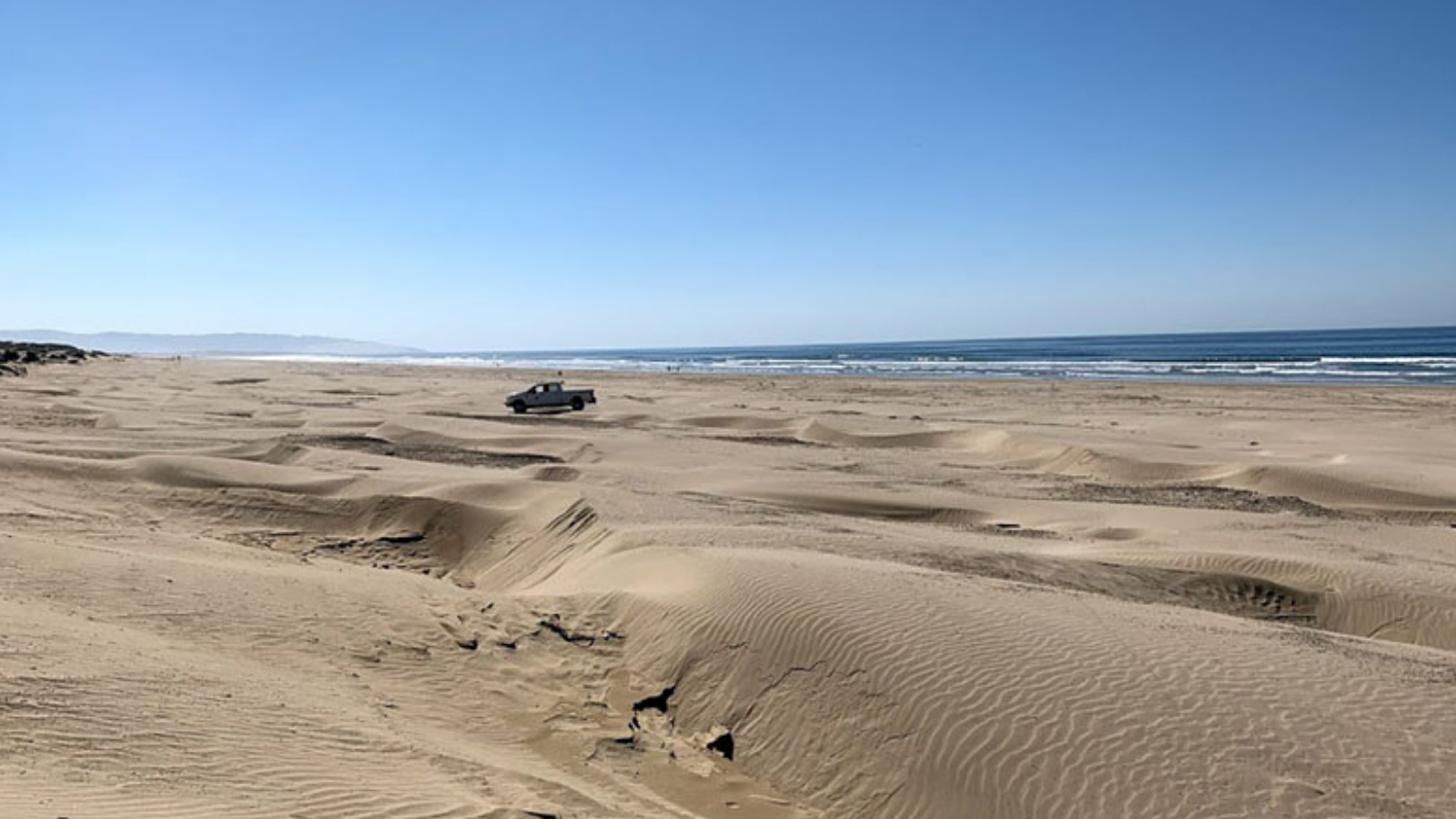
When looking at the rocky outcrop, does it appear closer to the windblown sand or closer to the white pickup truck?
the white pickup truck

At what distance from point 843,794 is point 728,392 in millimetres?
40435

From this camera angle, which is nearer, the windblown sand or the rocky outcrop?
the windblown sand

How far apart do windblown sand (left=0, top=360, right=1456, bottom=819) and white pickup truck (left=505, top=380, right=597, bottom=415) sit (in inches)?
495

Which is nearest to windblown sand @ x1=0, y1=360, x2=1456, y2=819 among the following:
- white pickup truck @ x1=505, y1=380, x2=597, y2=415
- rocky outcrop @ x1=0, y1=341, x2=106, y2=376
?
white pickup truck @ x1=505, y1=380, x2=597, y2=415

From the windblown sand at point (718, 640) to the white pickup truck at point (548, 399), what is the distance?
1257 cm

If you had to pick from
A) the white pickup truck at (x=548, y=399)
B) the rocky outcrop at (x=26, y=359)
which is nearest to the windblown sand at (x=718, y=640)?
the white pickup truck at (x=548, y=399)

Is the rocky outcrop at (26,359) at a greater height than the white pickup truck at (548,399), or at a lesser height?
greater

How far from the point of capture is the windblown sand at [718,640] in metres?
5.51

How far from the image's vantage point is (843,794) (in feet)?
20.2

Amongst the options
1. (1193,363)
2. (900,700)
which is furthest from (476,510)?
(1193,363)

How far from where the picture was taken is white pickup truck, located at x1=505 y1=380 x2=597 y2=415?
32.4m

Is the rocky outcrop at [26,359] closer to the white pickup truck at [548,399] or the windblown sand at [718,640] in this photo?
the white pickup truck at [548,399]

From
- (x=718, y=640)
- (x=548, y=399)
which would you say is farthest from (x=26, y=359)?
(x=718, y=640)

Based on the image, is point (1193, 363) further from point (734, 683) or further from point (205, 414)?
point (734, 683)
